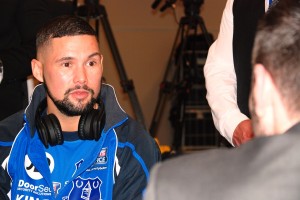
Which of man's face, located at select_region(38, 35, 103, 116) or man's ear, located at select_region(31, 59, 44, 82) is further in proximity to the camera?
man's ear, located at select_region(31, 59, 44, 82)

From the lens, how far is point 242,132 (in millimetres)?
1853

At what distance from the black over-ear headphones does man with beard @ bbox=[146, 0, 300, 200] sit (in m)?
0.95

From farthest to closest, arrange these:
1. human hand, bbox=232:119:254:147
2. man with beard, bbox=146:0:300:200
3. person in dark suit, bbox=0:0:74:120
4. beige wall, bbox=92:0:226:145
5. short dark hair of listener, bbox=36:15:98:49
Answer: beige wall, bbox=92:0:226:145 < person in dark suit, bbox=0:0:74:120 < short dark hair of listener, bbox=36:15:98:49 < human hand, bbox=232:119:254:147 < man with beard, bbox=146:0:300:200

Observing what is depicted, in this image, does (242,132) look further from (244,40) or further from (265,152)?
(265,152)

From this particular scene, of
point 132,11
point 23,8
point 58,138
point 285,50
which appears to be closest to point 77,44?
point 58,138

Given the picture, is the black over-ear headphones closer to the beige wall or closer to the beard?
the beard

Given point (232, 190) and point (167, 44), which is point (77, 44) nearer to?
point (232, 190)

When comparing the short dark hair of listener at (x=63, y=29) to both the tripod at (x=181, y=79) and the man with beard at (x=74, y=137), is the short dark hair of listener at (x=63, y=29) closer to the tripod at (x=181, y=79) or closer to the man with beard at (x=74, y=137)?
the man with beard at (x=74, y=137)

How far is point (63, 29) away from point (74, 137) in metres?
0.40

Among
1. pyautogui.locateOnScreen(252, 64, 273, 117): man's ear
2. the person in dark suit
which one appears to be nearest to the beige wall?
the person in dark suit

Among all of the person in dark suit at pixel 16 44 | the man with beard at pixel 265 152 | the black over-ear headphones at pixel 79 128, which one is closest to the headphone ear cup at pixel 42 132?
the black over-ear headphones at pixel 79 128

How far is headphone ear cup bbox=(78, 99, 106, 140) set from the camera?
6.38 feet

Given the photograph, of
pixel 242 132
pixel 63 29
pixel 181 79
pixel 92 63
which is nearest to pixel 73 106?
pixel 92 63

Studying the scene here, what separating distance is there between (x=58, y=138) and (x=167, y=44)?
3736mm
